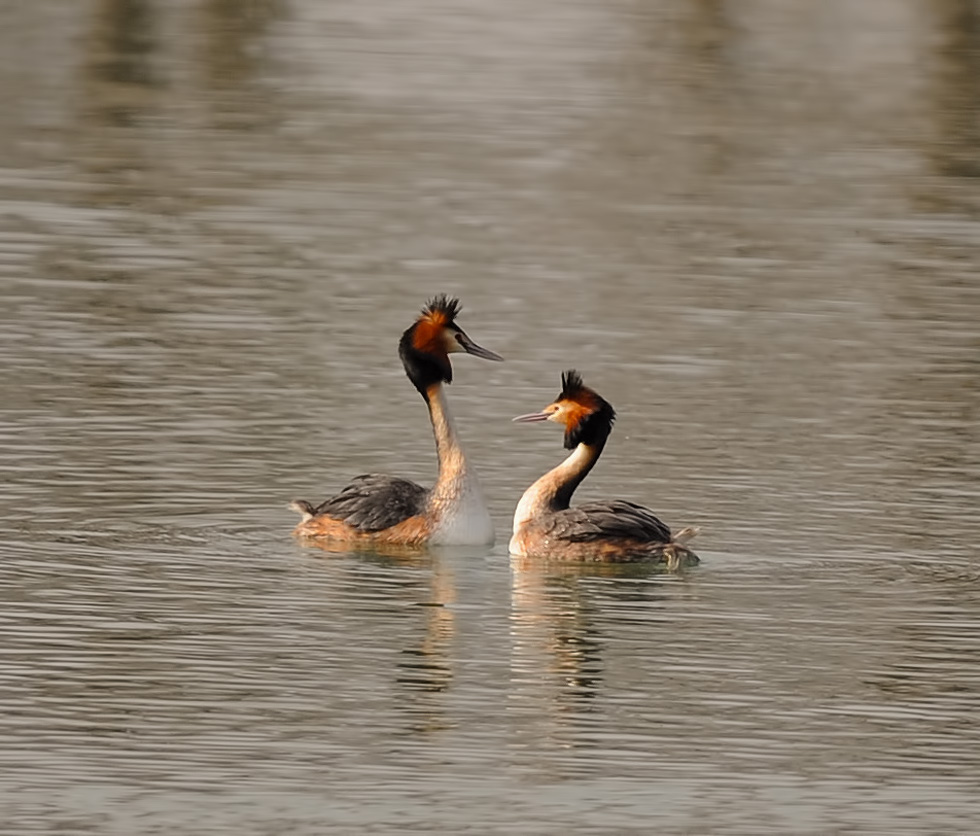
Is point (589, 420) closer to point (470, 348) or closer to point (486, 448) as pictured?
point (470, 348)

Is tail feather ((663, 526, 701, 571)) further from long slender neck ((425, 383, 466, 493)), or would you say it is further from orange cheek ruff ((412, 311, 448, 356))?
orange cheek ruff ((412, 311, 448, 356))

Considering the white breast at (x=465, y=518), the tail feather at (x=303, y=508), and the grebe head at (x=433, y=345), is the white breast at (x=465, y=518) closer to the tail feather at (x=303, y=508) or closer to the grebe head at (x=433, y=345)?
the tail feather at (x=303, y=508)

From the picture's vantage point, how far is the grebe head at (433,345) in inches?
736

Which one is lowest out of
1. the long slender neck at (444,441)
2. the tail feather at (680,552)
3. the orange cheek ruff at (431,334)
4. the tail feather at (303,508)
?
the tail feather at (680,552)

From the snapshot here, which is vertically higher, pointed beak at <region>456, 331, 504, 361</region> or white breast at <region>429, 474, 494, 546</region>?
pointed beak at <region>456, 331, 504, 361</region>

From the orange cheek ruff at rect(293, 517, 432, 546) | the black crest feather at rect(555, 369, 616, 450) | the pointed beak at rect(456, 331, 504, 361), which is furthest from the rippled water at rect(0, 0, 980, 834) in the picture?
the pointed beak at rect(456, 331, 504, 361)

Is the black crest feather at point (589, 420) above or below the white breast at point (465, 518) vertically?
above

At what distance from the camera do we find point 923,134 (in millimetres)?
40688

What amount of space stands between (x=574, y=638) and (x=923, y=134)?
86.9 feet

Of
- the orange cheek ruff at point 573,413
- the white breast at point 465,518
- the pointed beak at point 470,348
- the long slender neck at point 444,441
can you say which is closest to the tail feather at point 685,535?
the orange cheek ruff at point 573,413

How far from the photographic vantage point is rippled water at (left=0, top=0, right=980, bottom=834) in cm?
1271

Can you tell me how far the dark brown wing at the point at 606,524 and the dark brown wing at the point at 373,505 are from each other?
2.97 ft

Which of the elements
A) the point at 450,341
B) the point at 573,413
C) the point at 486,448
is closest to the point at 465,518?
the point at 573,413

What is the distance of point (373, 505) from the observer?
17.8 m
